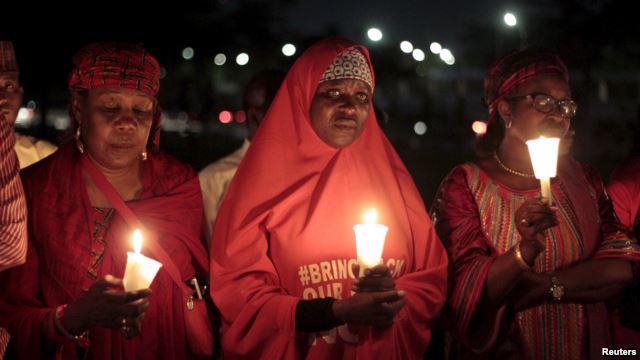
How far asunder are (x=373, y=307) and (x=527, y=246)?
0.89 meters

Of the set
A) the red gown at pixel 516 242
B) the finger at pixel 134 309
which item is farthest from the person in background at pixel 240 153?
the finger at pixel 134 309

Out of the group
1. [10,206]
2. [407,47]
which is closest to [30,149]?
[10,206]

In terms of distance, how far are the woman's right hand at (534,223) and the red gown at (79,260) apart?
1639 millimetres

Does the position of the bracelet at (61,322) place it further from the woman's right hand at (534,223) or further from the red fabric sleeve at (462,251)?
the woman's right hand at (534,223)

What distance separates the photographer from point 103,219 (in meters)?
3.97

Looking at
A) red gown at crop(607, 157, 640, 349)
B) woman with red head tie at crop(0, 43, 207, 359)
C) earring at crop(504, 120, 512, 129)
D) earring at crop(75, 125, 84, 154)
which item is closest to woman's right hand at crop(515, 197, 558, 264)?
earring at crop(504, 120, 512, 129)

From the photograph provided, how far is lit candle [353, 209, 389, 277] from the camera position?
10.1ft

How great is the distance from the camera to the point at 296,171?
160 inches

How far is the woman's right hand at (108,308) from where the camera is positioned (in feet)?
10.6

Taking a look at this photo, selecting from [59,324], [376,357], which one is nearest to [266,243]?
[376,357]

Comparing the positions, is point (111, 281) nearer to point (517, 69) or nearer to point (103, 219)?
point (103, 219)

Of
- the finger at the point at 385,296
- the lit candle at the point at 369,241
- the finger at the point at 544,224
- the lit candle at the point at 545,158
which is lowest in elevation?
the finger at the point at 385,296

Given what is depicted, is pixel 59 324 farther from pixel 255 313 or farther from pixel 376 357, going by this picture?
pixel 376 357

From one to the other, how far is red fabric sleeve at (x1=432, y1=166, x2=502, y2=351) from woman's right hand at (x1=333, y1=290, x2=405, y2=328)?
71 cm
